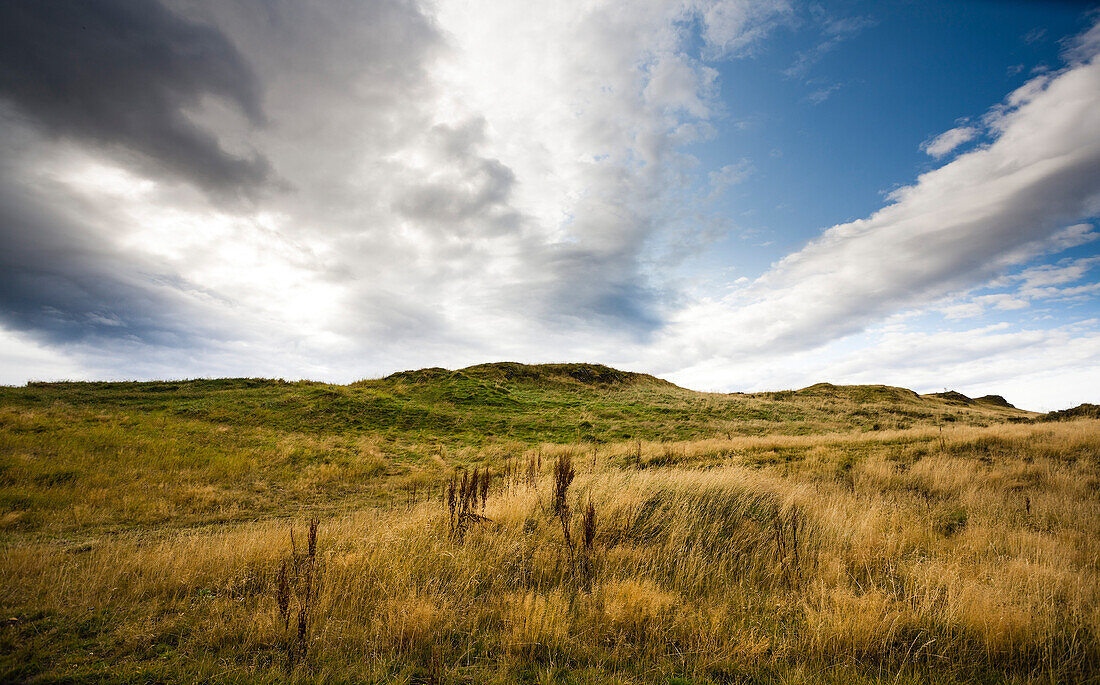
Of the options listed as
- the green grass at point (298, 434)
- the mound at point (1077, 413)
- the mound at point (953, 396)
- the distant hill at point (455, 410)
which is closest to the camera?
the green grass at point (298, 434)

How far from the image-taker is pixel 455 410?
1172 inches

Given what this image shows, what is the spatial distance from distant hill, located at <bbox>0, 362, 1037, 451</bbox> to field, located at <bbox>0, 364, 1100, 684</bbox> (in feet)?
34.0

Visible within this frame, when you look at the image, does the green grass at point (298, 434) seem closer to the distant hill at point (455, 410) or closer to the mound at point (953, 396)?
the distant hill at point (455, 410)

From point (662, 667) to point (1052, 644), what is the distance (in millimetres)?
3564

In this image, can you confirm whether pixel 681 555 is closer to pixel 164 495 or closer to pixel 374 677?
pixel 374 677

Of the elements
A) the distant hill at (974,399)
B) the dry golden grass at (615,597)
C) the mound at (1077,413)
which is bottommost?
the dry golden grass at (615,597)

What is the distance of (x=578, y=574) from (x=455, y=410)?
25.5 meters

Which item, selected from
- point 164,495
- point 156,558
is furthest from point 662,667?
point 164,495

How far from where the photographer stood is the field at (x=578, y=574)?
3.71m

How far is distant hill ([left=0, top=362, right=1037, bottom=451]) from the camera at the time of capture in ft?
77.4

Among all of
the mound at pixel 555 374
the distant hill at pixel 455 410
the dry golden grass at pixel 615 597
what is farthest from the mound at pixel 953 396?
the dry golden grass at pixel 615 597

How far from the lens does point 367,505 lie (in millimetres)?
11305

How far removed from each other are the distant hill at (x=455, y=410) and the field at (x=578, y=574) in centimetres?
1036

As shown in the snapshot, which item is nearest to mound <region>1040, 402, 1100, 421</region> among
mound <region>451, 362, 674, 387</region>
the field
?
the field
